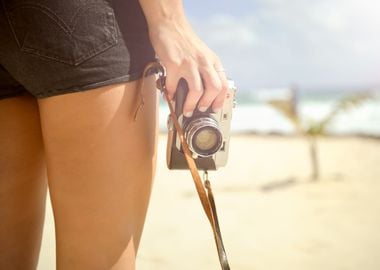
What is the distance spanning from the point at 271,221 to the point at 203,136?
9.81 ft

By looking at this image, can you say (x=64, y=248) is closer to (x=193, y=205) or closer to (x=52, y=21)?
(x=52, y=21)

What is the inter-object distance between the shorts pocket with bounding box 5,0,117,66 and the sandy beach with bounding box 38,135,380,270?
2147 mm

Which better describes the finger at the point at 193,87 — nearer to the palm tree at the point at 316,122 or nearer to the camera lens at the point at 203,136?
the camera lens at the point at 203,136

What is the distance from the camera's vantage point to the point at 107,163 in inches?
27.6

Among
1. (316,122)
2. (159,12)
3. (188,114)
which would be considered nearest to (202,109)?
(188,114)

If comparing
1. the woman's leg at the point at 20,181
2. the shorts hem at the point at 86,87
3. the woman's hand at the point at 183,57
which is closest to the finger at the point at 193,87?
the woman's hand at the point at 183,57

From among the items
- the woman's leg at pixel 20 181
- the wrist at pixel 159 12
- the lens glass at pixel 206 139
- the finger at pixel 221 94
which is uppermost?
the wrist at pixel 159 12

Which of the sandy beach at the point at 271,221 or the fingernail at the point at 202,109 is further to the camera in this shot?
the sandy beach at the point at 271,221

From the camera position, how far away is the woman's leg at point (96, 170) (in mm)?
692

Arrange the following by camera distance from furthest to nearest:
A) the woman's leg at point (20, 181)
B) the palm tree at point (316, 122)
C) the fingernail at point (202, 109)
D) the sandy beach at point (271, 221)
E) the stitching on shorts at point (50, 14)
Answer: the palm tree at point (316, 122)
the sandy beach at point (271, 221)
the woman's leg at point (20, 181)
the fingernail at point (202, 109)
the stitching on shorts at point (50, 14)

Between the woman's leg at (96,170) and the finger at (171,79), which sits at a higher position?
the finger at (171,79)

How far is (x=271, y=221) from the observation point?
11.7 feet

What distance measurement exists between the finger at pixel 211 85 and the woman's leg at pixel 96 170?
0.12m

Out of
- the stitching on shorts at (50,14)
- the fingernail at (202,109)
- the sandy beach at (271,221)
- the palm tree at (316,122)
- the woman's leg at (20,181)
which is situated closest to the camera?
the stitching on shorts at (50,14)
